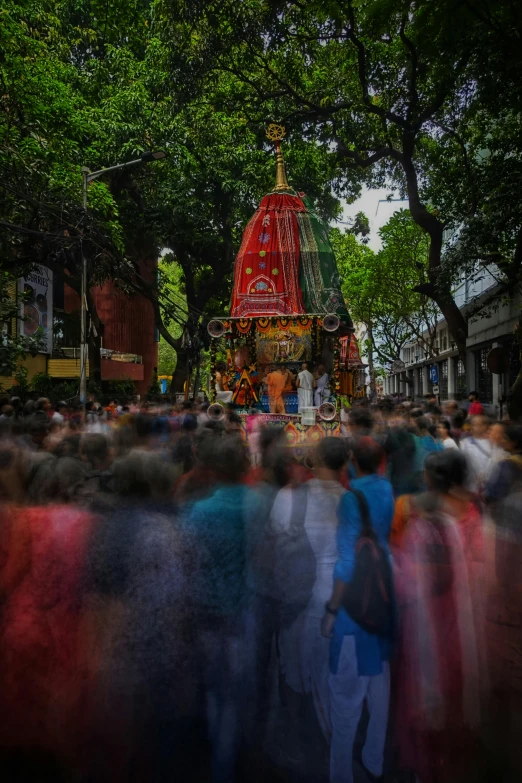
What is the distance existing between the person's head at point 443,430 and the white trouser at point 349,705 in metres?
4.34

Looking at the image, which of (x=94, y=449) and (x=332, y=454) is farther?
(x=94, y=449)

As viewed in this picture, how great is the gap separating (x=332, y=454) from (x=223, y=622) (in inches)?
41.2

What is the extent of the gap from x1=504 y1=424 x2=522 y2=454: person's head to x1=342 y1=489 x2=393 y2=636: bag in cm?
214

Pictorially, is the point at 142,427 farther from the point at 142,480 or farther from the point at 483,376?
the point at 483,376

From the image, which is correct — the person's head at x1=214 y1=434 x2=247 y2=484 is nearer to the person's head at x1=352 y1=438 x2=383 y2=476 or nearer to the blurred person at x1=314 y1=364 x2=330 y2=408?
the person's head at x1=352 y1=438 x2=383 y2=476

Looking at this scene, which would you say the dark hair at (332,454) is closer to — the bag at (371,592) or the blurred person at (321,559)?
the blurred person at (321,559)

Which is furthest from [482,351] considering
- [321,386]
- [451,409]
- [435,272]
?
[451,409]

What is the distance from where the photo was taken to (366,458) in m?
3.46

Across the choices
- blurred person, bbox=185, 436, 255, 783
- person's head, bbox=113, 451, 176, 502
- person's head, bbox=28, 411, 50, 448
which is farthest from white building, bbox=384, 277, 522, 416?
blurred person, bbox=185, 436, 255, 783

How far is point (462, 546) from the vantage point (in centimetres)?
322

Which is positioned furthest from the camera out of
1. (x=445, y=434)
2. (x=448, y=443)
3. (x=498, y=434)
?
(x=445, y=434)

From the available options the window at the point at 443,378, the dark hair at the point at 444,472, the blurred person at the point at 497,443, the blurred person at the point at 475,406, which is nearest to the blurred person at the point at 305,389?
the blurred person at the point at 475,406

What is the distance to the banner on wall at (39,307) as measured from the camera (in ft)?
66.2

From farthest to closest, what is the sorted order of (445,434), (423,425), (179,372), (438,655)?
(179,372) → (423,425) → (445,434) → (438,655)
